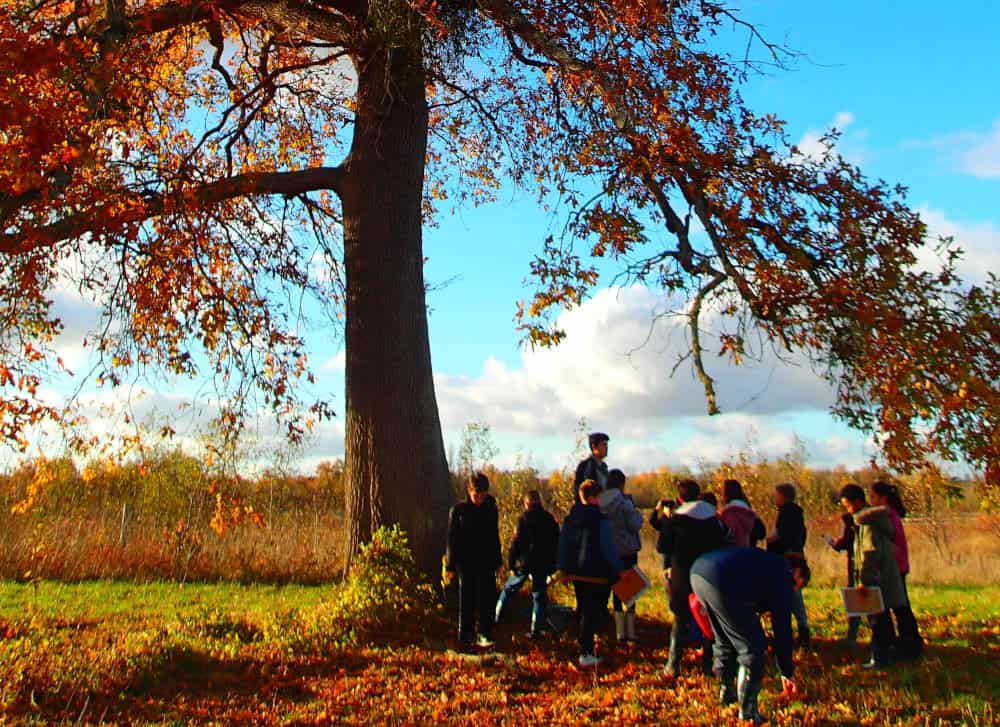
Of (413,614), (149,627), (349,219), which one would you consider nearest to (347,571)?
(413,614)

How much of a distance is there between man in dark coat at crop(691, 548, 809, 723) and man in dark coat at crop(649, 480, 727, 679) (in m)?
0.78

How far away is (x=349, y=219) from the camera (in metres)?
Result: 11.4

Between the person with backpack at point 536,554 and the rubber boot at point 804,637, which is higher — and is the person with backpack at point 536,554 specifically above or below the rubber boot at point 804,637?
above

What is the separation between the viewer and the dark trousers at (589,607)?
835cm

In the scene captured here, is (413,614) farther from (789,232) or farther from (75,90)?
(75,90)

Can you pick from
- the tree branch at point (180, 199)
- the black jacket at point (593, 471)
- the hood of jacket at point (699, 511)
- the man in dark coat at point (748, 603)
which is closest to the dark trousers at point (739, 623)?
the man in dark coat at point (748, 603)

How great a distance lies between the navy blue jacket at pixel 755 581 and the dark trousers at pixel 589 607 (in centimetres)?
210

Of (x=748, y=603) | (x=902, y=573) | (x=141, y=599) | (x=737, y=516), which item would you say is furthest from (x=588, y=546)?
(x=141, y=599)

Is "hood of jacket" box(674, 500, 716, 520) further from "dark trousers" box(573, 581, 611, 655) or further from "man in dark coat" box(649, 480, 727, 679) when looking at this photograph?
"dark trousers" box(573, 581, 611, 655)

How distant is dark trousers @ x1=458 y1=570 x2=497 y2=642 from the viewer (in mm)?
9366

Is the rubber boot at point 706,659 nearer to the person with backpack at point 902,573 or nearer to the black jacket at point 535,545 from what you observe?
the person with backpack at point 902,573

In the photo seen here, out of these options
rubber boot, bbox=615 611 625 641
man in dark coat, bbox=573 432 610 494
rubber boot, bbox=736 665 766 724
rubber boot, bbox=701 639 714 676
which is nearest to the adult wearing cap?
man in dark coat, bbox=573 432 610 494

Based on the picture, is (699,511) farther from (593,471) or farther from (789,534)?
(593,471)

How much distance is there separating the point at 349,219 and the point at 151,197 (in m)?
2.65
